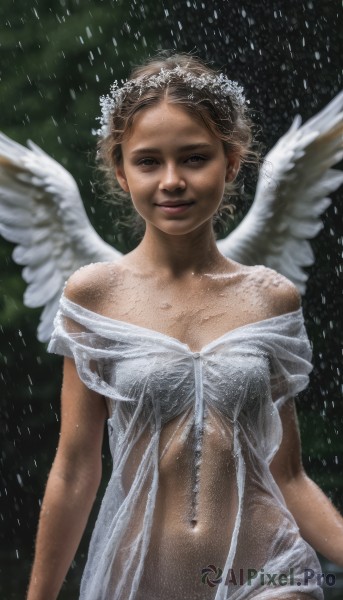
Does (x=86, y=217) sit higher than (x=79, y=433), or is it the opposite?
(x=79, y=433)

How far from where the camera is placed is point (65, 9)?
632cm

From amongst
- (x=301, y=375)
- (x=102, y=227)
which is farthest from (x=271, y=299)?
(x=102, y=227)

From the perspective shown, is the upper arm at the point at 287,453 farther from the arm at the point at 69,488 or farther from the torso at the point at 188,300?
the arm at the point at 69,488

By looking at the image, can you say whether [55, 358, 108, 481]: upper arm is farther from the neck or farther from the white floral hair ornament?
the white floral hair ornament

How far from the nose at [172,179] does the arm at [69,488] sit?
33cm

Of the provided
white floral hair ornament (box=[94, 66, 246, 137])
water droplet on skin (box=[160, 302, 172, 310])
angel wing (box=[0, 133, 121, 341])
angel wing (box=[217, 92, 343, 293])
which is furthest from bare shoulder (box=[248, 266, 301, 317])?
angel wing (box=[0, 133, 121, 341])

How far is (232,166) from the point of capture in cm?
208

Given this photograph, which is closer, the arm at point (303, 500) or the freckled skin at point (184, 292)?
the freckled skin at point (184, 292)

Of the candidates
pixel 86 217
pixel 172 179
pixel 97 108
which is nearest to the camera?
pixel 172 179

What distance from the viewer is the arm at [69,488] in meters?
1.98

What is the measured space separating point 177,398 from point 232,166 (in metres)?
0.40

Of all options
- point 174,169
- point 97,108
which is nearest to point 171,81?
point 174,169

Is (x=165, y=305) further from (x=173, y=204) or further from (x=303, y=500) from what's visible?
(x=303, y=500)

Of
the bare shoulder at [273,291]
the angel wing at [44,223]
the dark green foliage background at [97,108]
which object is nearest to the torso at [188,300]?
the bare shoulder at [273,291]
